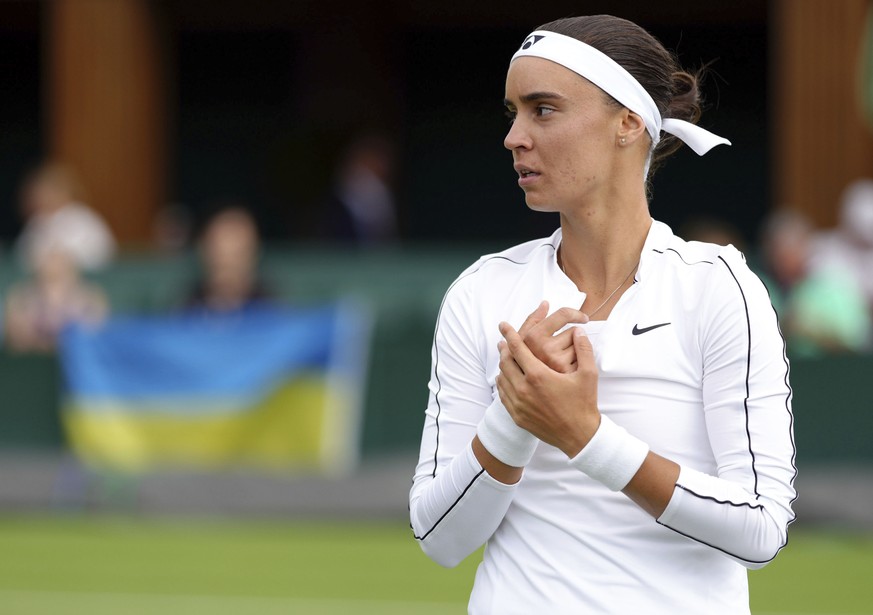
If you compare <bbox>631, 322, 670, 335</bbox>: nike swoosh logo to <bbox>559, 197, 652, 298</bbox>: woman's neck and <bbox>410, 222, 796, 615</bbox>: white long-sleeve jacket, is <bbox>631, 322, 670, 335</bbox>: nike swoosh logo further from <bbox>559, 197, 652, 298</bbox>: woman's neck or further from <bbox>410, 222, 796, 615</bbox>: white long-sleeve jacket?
<bbox>559, 197, 652, 298</bbox>: woman's neck

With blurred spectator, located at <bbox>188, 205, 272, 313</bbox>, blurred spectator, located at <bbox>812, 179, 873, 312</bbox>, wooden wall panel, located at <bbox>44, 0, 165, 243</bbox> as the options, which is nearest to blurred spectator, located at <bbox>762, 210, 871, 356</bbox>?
blurred spectator, located at <bbox>812, 179, 873, 312</bbox>

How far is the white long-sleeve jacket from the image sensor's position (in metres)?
2.44

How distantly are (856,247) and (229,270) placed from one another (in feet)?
13.8

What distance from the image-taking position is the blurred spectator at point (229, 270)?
987 cm

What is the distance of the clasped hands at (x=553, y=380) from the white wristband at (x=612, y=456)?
0.05 feet

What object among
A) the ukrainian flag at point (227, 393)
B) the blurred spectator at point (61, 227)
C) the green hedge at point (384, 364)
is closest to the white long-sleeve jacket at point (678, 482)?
the green hedge at point (384, 364)

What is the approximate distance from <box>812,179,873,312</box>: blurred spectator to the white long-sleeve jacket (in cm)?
775

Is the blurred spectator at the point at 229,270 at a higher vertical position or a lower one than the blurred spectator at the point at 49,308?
higher

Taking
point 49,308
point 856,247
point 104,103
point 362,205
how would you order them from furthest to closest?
point 104,103 → point 362,205 → point 856,247 → point 49,308

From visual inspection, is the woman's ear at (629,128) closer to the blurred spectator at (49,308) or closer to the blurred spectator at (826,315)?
the blurred spectator at (826,315)

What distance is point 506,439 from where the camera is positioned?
2.47 meters

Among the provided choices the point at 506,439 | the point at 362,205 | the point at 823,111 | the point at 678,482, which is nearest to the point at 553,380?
the point at 506,439

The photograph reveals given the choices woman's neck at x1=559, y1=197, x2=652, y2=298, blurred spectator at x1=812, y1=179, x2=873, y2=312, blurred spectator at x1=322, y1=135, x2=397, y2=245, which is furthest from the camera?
blurred spectator at x1=322, y1=135, x2=397, y2=245

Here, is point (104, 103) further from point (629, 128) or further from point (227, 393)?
point (629, 128)
